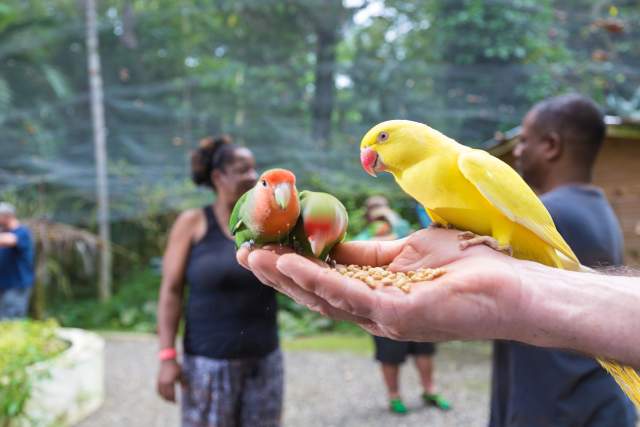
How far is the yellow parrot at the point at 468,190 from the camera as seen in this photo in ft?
3.94

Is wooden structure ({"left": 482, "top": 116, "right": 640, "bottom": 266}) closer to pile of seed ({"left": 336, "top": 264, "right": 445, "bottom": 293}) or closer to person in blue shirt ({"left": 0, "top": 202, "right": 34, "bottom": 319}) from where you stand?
pile of seed ({"left": 336, "top": 264, "right": 445, "bottom": 293})

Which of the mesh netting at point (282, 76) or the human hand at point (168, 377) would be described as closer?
the human hand at point (168, 377)

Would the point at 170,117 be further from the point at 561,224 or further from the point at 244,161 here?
the point at 561,224

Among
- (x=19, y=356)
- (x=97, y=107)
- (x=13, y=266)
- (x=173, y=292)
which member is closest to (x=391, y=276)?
(x=173, y=292)

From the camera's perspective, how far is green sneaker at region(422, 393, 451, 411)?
14.8 feet

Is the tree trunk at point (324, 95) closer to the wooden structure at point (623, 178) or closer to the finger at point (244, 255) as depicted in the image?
the wooden structure at point (623, 178)

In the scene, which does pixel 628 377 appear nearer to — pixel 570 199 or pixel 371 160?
pixel 371 160

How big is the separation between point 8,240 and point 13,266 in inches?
11.3

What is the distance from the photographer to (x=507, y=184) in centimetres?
121

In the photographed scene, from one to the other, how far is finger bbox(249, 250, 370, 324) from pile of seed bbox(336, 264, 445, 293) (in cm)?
9

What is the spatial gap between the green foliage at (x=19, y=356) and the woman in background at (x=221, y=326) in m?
0.75

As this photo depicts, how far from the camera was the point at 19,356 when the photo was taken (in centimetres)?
305

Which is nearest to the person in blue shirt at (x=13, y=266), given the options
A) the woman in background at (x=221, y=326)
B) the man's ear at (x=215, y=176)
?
the woman in background at (x=221, y=326)

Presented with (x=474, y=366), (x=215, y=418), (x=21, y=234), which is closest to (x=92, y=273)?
(x=21, y=234)
